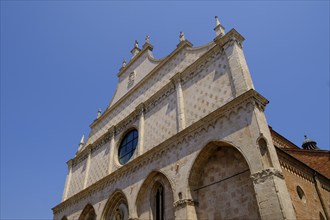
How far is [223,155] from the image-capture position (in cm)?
988

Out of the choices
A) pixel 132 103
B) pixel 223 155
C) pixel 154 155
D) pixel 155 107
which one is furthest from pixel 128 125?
pixel 223 155

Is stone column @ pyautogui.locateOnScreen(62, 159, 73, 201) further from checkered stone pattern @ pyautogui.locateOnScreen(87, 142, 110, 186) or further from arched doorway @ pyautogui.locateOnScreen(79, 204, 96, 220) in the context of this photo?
arched doorway @ pyautogui.locateOnScreen(79, 204, 96, 220)

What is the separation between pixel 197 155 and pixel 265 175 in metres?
3.00

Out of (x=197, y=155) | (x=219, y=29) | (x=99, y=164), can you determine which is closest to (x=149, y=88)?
(x=219, y=29)

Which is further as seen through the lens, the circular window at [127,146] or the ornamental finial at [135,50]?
the ornamental finial at [135,50]

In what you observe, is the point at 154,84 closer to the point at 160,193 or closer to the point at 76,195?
the point at 160,193

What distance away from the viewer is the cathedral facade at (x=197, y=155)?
852 centimetres

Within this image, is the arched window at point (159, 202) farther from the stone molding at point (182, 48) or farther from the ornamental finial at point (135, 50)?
the ornamental finial at point (135, 50)

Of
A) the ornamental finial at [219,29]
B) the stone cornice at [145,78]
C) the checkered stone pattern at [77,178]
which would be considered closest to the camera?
the ornamental finial at [219,29]

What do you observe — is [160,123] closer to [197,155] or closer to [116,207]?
[197,155]

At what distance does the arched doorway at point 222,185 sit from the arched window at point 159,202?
208cm

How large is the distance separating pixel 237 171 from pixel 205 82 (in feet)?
14.4

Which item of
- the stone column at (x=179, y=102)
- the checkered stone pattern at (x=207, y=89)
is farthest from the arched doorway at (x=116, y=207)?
the checkered stone pattern at (x=207, y=89)

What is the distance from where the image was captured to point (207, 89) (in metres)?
11.6
